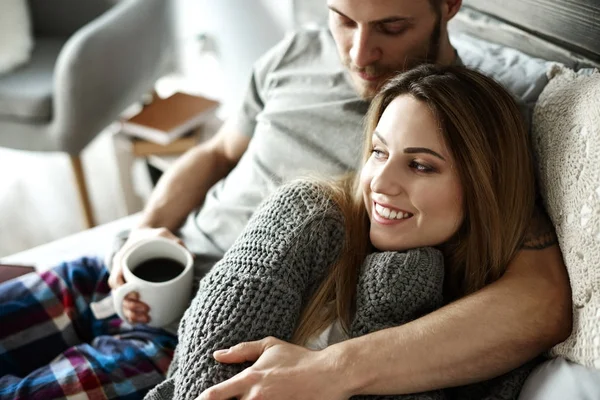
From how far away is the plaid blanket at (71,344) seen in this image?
3.48 feet

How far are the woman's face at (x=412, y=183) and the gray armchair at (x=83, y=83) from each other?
3.96 ft

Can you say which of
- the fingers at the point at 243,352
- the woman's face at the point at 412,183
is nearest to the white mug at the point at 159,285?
the fingers at the point at 243,352

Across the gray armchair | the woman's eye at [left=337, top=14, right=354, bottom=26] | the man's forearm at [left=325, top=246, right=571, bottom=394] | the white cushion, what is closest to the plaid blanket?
the man's forearm at [left=325, top=246, right=571, bottom=394]

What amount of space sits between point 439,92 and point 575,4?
377 mm

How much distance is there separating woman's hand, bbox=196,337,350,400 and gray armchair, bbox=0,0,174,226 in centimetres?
127

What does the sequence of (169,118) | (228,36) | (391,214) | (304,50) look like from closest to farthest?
(391,214) < (304,50) < (169,118) < (228,36)

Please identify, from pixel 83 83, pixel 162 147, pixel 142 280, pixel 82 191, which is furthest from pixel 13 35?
pixel 142 280

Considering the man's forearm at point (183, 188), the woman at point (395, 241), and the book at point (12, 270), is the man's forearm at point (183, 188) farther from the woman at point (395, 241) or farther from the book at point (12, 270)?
the woman at point (395, 241)

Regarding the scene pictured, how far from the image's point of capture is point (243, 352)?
0.88m

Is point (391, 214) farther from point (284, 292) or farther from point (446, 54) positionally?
point (446, 54)

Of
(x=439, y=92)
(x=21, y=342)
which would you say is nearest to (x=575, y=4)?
(x=439, y=92)

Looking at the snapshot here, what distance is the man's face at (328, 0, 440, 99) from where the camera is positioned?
1.10 metres

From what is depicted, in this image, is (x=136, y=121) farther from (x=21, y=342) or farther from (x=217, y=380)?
(x=217, y=380)

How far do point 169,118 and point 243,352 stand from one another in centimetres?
125
